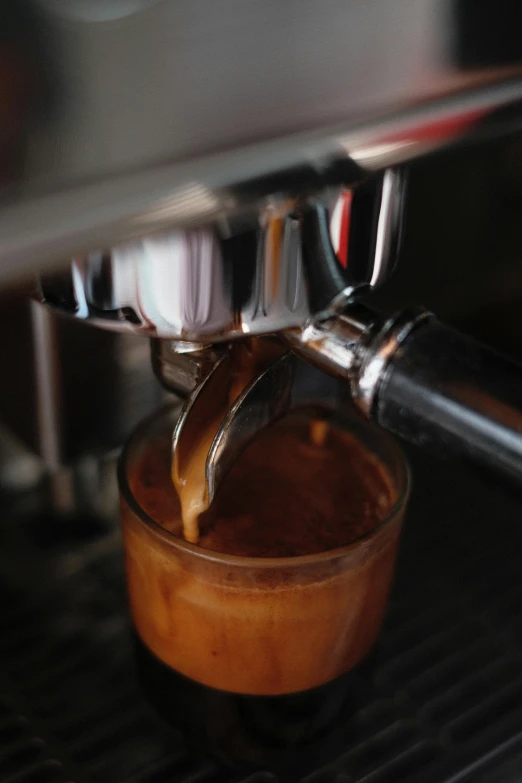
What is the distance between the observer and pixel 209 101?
0.67 feet

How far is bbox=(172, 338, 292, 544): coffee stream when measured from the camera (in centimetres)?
30

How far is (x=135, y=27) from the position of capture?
0.76 feet

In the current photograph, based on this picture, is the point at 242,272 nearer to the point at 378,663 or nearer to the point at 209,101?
the point at 209,101

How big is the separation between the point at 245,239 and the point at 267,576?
0.14m

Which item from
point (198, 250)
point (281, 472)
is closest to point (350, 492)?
point (281, 472)

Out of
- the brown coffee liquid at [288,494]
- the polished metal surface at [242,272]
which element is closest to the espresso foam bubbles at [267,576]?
the brown coffee liquid at [288,494]

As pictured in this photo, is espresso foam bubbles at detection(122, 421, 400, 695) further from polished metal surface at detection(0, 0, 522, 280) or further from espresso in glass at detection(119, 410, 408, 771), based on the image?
polished metal surface at detection(0, 0, 522, 280)

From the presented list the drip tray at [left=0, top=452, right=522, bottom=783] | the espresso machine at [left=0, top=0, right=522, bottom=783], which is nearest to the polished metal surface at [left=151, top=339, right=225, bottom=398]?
the espresso machine at [left=0, top=0, right=522, bottom=783]

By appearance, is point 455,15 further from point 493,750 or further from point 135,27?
point 493,750

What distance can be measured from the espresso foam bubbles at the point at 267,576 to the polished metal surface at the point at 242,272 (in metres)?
0.11

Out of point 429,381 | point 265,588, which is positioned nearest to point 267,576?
point 265,588

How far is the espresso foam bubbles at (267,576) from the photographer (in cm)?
31

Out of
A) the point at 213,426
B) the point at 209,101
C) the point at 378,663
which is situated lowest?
the point at 378,663

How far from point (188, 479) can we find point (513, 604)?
0.63 ft
